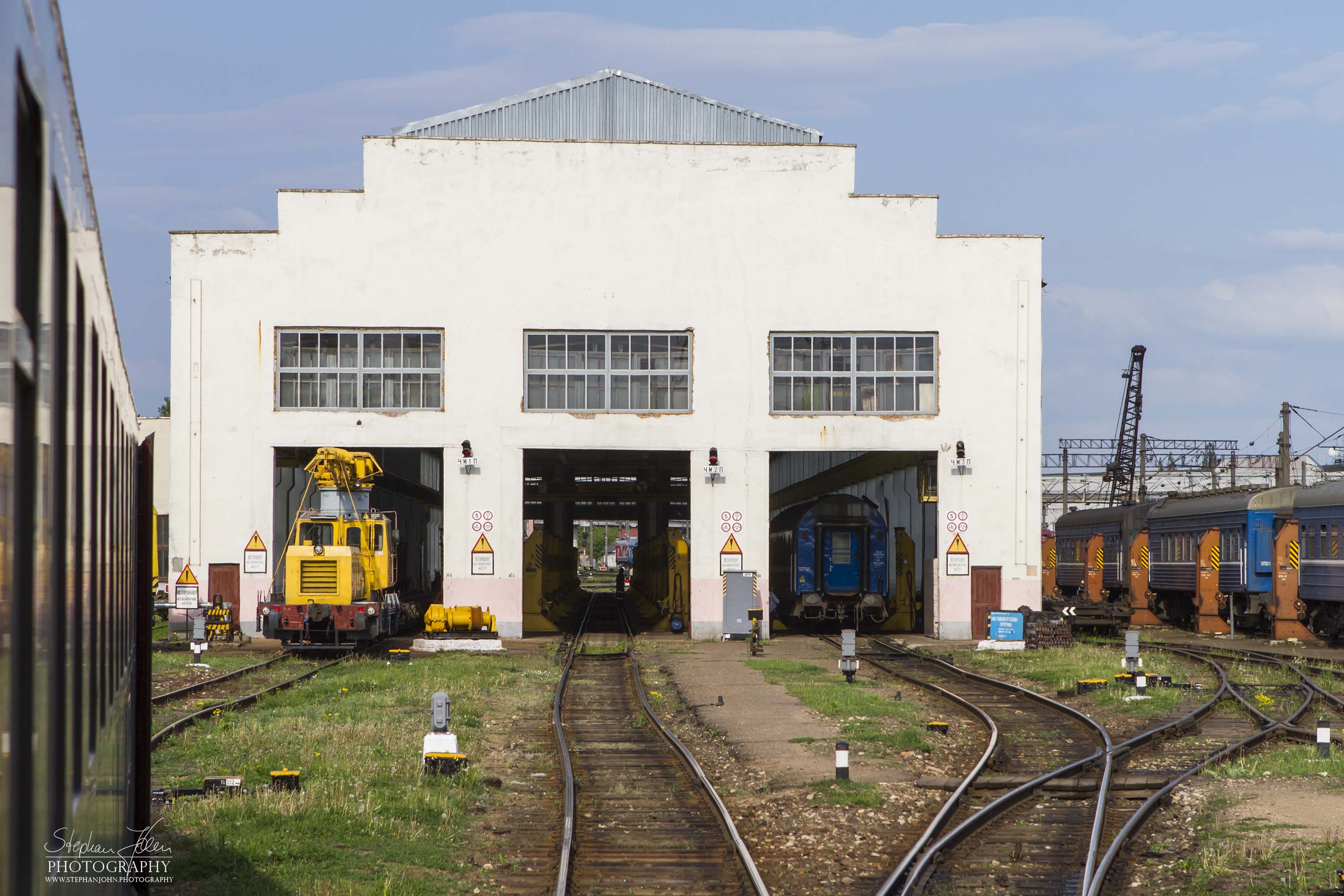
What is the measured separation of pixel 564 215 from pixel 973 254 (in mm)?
9879

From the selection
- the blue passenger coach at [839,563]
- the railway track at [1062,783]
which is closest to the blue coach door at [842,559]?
the blue passenger coach at [839,563]

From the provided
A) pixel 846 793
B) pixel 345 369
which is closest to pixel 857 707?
pixel 846 793

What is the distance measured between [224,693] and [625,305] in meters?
15.2

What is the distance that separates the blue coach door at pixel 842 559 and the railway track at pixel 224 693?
14.5m

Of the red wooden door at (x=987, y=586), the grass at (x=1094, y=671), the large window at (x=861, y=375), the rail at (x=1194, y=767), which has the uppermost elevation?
the large window at (x=861, y=375)

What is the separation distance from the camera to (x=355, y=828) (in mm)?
10719

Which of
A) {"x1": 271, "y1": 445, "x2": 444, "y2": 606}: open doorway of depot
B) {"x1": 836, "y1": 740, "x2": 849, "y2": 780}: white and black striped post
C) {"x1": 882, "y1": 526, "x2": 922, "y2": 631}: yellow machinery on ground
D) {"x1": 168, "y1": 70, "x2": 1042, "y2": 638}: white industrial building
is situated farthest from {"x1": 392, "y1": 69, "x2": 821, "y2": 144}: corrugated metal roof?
{"x1": 836, "y1": 740, "x2": 849, "y2": 780}: white and black striped post

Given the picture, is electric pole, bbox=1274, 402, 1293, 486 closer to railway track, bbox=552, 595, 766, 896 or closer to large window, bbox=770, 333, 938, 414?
large window, bbox=770, 333, 938, 414

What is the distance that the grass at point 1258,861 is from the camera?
930cm

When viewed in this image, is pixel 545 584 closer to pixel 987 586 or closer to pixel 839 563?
pixel 839 563

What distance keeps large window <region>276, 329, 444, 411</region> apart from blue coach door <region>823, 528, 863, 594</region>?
1133 centimetres

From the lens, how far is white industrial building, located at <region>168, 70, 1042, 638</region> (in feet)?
107

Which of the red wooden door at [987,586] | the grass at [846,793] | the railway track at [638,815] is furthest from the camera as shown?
the red wooden door at [987,586]

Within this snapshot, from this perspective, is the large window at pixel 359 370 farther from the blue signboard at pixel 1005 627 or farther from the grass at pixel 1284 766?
the grass at pixel 1284 766
